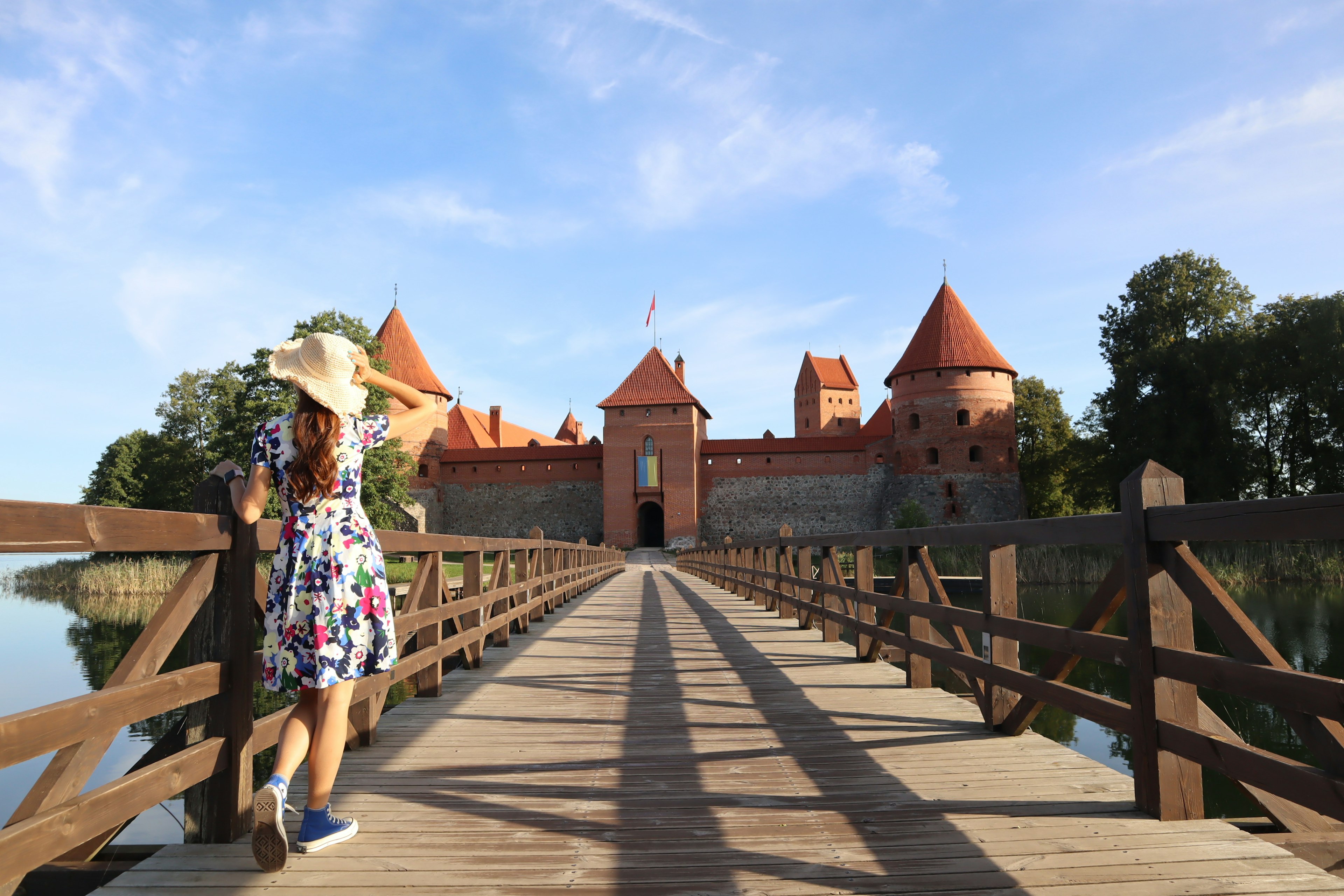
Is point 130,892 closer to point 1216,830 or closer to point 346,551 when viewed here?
point 346,551

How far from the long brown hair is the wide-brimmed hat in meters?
0.04

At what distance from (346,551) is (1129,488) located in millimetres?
2167

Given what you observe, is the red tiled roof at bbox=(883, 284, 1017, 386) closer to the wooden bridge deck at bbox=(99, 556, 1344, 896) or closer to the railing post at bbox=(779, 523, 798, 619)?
the railing post at bbox=(779, 523, 798, 619)

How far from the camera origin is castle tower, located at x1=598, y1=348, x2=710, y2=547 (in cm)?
3516

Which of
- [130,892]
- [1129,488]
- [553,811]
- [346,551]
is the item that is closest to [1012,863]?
[1129,488]

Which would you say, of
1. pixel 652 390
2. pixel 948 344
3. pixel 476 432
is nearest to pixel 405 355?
pixel 476 432

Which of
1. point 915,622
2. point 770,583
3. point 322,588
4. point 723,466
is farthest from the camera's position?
point 723,466

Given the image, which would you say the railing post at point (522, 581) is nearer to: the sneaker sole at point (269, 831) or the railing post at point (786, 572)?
the railing post at point (786, 572)

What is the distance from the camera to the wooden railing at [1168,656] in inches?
68.1

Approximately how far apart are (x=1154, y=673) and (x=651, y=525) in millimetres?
36315

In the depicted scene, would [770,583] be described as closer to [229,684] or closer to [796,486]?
[229,684]

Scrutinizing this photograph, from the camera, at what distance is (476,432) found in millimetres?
41625

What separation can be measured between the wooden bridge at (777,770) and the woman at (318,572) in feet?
0.57

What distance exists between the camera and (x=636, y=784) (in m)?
2.70
